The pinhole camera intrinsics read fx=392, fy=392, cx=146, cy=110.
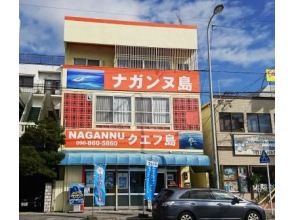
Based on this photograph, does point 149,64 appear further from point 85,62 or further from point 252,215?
point 252,215

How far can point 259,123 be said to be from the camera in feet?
78.5

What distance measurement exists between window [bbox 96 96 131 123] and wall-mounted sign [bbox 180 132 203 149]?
3159 millimetres

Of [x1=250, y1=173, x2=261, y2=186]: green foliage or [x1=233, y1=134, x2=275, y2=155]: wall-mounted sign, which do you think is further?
[x1=233, y1=134, x2=275, y2=155]: wall-mounted sign

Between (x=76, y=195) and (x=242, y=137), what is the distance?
403 inches

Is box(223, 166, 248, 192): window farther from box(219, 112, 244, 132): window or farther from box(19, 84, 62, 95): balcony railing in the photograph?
box(19, 84, 62, 95): balcony railing

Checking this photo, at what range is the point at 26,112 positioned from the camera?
2581 cm

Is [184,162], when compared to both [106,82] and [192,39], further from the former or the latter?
[192,39]

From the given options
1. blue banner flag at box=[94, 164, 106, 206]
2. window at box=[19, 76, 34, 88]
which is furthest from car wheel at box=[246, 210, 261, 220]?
window at box=[19, 76, 34, 88]

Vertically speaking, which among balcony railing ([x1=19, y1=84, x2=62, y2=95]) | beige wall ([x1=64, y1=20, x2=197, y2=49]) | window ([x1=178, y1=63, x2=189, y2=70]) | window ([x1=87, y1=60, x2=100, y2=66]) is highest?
beige wall ([x1=64, y1=20, x2=197, y2=49])

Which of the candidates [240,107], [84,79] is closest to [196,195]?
[84,79]

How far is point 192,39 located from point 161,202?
12.2 meters

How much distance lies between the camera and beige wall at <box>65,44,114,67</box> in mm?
23484

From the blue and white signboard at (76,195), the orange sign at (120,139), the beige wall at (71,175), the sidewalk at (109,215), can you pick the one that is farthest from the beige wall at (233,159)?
the blue and white signboard at (76,195)

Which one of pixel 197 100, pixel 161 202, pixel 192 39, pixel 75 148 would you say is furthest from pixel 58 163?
pixel 192 39
